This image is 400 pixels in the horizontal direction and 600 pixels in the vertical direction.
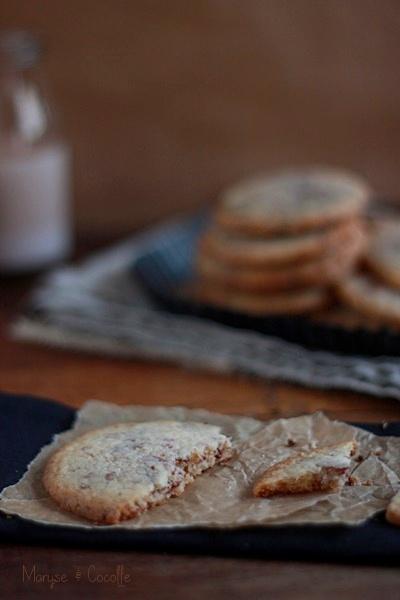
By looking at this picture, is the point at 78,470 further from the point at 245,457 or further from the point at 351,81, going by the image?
the point at 351,81

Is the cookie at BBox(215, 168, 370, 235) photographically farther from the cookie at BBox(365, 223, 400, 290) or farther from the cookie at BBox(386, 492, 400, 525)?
the cookie at BBox(386, 492, 400, 525)

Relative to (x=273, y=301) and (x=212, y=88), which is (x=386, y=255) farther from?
(x=212, y=88)

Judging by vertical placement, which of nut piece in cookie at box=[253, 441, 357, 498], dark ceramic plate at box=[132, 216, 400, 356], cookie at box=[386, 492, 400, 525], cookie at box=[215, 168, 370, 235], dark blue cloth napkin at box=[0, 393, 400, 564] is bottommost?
dark blue cloth napkin at box=[0, 393, 400, 564]

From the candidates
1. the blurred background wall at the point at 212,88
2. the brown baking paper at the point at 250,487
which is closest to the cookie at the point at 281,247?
the brown baking paper at the point at 250,487

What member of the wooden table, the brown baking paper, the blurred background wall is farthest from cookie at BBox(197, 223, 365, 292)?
the blurred background wall

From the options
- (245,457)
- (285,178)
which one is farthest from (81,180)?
(245,457)

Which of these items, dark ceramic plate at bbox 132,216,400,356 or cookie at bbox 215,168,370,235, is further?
cookie at bbox 215,168,370,235

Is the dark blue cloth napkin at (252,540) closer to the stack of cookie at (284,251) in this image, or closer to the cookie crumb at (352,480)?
the cookie crumb at (352,480)
